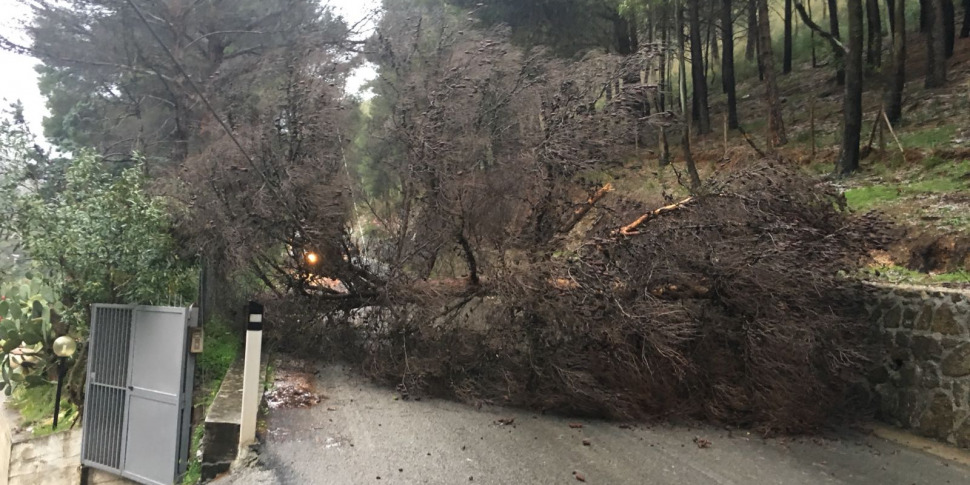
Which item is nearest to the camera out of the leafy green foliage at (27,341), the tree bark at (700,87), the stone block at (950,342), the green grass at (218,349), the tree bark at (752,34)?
the stone block at (950,342)

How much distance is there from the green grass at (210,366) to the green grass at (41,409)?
6.30ft

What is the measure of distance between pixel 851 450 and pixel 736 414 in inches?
39.8

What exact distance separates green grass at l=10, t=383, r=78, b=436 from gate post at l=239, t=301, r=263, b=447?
15.0 feet

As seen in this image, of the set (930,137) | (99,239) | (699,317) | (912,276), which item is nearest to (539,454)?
(699,317)

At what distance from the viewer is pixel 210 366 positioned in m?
8.13

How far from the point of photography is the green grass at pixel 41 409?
8.52 metres

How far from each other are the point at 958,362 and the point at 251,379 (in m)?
6.23

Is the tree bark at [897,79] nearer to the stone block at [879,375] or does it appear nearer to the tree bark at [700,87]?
the tree bark at [700,87]

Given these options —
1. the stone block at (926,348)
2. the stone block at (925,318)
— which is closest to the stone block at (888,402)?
the stone block at (926,348)

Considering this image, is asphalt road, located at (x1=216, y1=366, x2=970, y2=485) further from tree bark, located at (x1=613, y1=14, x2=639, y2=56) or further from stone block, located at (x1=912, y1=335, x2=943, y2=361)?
tree bark, located at (x1=613, y1=14, x2=639, y2=56)

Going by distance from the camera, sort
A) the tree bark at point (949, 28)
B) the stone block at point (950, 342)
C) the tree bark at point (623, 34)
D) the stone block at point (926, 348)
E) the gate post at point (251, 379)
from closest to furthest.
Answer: the gate post at point (251, 379) < the stone block at point (950, 342) < the stone block at point (926, 348) < the tree bark at point (949, 28) < the tree bark at point (623, 34)

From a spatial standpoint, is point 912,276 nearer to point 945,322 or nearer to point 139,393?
point 945,322

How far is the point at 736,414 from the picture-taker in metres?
6.26

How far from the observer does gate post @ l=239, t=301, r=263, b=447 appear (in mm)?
5297
